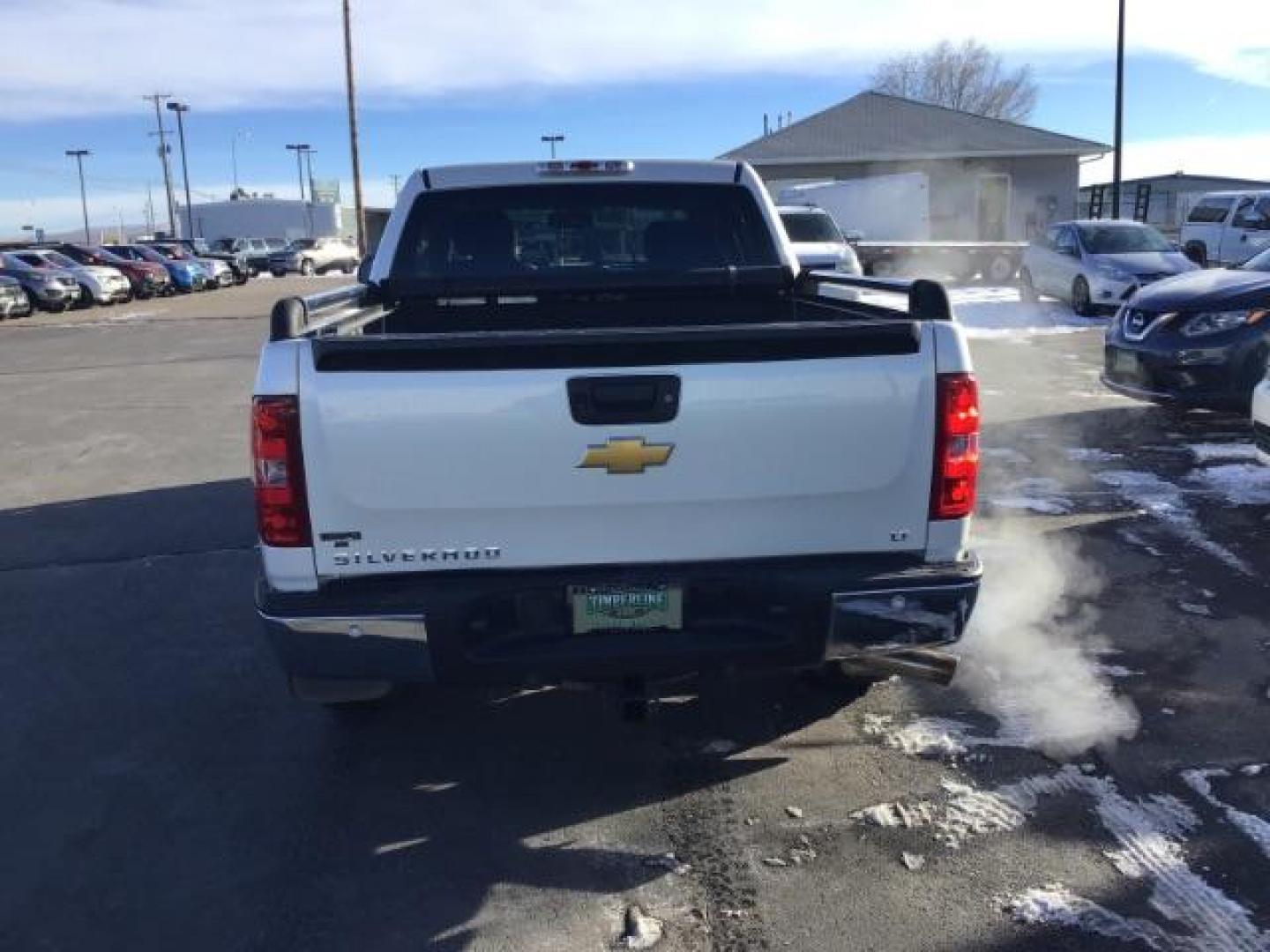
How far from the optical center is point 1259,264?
9.73 metres

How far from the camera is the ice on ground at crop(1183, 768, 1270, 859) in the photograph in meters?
3.36

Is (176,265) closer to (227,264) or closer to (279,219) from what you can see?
(227,264)

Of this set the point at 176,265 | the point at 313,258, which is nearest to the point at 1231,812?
the point at 176,265

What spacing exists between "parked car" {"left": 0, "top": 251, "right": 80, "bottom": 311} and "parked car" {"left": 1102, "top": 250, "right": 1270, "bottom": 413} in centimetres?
2777

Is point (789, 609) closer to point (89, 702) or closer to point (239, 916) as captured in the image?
point (239, 916)

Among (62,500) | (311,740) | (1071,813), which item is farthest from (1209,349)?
(62,500)

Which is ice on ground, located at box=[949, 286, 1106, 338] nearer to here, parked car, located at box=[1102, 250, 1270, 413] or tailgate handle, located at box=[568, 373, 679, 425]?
parked car, located at box=[1102, 250, 1270, 413]

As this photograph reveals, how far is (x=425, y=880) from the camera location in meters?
3.29

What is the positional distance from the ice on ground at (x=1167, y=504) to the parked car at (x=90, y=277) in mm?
29728

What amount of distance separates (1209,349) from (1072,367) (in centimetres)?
481

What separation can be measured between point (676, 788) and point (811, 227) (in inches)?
627

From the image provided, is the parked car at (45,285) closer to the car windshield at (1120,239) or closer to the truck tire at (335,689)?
the car windshield at (1120,239)

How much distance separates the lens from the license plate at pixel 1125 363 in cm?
901

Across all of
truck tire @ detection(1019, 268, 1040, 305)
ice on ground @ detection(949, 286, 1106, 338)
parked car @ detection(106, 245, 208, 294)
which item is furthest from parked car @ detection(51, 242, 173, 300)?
truck tire @ detection(1019, 268, 1040, 305)
